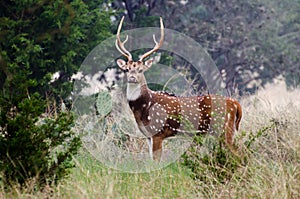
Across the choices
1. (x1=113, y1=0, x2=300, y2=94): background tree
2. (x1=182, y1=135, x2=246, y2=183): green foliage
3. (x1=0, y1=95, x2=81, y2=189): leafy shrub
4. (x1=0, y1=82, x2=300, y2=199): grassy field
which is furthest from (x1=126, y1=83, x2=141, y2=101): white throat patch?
(x1=113, y1=0, x2=300, y2=94): background tree

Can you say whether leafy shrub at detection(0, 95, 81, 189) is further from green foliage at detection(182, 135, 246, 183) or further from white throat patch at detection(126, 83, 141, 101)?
white throat patch at detection(126, 83, 141, 101)

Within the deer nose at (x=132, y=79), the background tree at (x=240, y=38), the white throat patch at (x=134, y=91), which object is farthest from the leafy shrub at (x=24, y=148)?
the background tree at (x=240, y=38)

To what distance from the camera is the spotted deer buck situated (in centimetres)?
781

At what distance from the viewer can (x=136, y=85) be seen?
7.94 m

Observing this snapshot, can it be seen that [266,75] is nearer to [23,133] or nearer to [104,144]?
[104,144]

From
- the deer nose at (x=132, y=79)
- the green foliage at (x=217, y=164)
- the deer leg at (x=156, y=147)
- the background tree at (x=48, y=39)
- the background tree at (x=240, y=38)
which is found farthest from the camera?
the background tree at (x=240, y=38)

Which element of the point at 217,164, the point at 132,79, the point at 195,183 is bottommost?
the point at 195,183

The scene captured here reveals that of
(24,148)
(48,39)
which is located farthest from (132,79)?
(48,39)

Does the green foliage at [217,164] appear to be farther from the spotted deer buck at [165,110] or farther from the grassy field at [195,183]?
the spotted deer buck at [165,110]

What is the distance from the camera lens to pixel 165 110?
25.9ft

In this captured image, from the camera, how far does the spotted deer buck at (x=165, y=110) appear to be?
308 inches

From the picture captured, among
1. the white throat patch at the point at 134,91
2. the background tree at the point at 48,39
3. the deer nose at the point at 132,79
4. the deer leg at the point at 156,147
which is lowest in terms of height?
the deer leg at the point at 156,147

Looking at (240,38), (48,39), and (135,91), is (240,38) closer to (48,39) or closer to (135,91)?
(48,39)

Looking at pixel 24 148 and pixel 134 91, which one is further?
pixel 134 91
